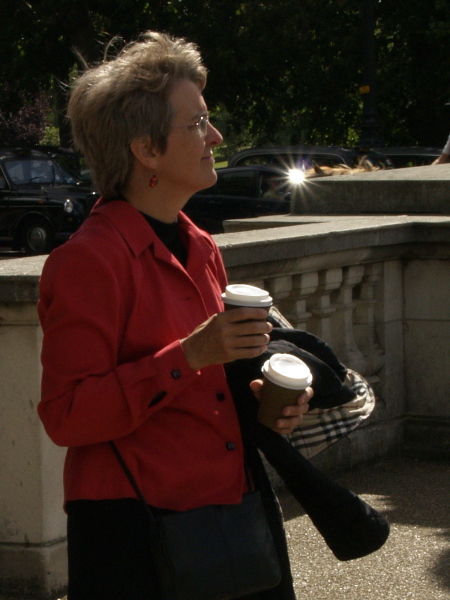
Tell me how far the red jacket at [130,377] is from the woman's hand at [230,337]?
0.16ft

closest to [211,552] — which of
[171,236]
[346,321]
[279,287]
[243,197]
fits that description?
[171,236]

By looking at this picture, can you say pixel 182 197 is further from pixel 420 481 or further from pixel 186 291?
pixel 420 481

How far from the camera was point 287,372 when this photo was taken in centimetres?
221

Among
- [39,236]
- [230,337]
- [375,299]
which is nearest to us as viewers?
[230,337]

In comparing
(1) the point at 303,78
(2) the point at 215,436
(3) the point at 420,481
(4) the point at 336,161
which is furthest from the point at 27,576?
(1) the point at 303,78

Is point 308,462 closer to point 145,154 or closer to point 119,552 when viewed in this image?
point 119,552

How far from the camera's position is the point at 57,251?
217 cm

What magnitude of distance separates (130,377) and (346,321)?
3.66m

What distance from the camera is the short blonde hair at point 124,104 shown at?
Result: 2.30m

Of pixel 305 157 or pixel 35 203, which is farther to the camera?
pixel 35 203

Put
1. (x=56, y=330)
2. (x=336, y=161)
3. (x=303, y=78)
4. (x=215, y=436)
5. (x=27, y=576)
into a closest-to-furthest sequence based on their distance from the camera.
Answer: (x=56, y=330) → (x=215, y=436) → (x=27, y=576) → (x=336, y=161) → (x=303, y=78)

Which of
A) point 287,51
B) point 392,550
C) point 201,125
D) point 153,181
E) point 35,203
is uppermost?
point 201,125

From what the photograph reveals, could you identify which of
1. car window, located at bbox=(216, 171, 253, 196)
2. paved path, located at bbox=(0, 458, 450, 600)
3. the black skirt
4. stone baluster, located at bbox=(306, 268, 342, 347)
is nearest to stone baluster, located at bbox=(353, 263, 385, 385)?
stone baluster, located at bbox=(306, 268, 342, 347)

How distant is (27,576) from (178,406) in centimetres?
193
